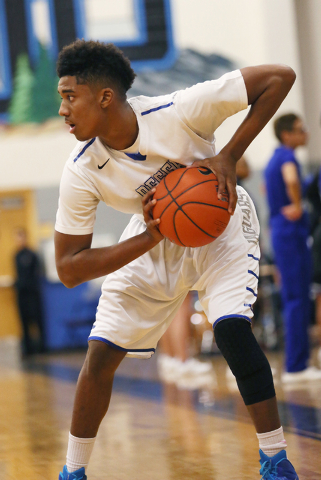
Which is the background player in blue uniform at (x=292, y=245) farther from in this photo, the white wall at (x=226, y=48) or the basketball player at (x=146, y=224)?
the white wall at (x=226, y=48)

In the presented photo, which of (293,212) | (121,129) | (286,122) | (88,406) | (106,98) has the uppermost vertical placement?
(106,98)

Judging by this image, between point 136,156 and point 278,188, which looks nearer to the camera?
point 136,156

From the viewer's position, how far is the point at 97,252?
2135 millimetres

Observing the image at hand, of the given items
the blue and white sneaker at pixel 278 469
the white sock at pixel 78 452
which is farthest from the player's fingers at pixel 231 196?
the white sock at pixel 78 452

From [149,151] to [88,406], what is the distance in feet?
2.84

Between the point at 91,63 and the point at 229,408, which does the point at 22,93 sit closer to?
the point at 229,408

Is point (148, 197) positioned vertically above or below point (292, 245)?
above

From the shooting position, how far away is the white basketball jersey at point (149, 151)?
7.06ft

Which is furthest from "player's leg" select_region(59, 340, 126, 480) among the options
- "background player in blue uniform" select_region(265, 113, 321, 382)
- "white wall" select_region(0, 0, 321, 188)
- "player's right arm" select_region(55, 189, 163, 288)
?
"white wall" select_region(0, 0, 321, 188)

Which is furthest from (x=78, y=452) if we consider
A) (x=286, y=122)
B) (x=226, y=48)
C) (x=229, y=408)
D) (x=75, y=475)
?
(x=226, y=48)

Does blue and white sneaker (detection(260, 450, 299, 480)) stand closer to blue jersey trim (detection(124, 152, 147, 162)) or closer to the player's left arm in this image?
the player's left arm

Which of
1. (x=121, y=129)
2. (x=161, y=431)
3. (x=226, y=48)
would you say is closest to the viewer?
(x=121, y=129)

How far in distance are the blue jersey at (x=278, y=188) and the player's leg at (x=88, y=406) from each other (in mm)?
2634

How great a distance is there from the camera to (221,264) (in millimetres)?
2207
